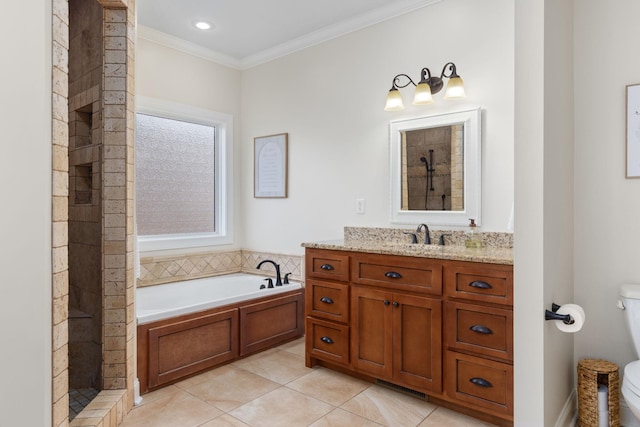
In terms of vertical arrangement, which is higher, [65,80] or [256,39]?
[256,39]

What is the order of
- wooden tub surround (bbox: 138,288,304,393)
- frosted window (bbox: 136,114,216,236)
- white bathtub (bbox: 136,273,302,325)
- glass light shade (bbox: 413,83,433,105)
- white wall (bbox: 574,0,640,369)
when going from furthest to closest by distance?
1. frosted window (bbox: 136,114,216,236)
2. white bathtub (bbox: 136,273,302,325)
3. glass light shade (bbox: 413,83,433,105)
4. wooden tub surround (bbox: 138,288,304,393)
5. white wall (bbox: 574,0,640,369)

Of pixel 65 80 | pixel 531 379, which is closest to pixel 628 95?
pixel 531 379

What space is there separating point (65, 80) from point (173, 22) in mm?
2068

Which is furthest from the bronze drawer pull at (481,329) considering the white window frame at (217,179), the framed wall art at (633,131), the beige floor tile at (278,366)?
the white window frame at (217,179)

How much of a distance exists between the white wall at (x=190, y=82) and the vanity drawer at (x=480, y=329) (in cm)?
260

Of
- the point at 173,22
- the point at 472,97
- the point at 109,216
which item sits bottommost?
the point at 109,216

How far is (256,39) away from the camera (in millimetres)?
3672

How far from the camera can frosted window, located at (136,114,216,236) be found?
3.57 metres

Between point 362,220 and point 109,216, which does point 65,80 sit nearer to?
point 109,216

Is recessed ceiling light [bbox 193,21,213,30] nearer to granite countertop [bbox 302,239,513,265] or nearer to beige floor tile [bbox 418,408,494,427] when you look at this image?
granite countertop [bbox 302,239,513,265]

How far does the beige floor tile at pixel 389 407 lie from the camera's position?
7.21ft

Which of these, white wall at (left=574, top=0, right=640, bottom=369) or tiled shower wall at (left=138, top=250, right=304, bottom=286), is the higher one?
white wall at (left=574, top=0, right=640, bottom=369)

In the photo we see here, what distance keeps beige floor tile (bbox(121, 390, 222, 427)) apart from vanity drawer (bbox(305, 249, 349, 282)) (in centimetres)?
105

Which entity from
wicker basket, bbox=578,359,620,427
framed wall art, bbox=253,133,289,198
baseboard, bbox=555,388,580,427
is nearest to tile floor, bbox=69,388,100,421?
framed wall art, bbox=253,133,289,198
